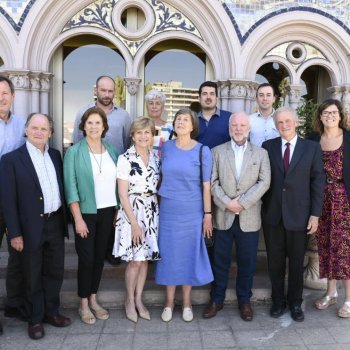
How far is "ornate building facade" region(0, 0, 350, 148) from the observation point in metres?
5.08

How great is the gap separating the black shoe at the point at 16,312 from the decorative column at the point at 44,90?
9.44 ft

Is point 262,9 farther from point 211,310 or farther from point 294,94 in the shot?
point 211,310

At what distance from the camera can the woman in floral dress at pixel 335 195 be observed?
3266 millimetres

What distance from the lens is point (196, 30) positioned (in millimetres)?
5469

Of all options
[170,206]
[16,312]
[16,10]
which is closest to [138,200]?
[170,206]

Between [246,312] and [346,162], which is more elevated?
[346,162]

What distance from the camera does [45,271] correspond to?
3.08 meters

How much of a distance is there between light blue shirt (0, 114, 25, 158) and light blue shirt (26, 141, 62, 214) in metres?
0.20

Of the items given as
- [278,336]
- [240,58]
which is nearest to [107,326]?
[278,336]

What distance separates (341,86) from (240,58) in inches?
64.7

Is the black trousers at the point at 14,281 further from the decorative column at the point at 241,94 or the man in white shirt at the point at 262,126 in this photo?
the decorative column at the point at 241,94

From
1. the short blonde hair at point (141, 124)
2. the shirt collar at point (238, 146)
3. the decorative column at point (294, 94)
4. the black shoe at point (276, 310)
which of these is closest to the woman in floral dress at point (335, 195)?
the black shoe at point (276, 310)

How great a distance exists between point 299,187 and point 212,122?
100cm

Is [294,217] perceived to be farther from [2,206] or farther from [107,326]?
[2,206]
